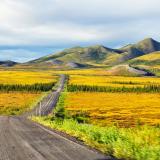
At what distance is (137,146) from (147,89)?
170198 millimetres

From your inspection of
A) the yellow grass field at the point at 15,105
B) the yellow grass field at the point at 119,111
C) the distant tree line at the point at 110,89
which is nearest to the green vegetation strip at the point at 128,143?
the yellow grass field at the point at 119,111

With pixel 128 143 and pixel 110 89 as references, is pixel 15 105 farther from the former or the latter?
pixel 128 143

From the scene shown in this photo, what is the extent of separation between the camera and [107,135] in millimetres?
26688

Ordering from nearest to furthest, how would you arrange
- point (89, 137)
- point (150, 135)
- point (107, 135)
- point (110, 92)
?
point (150, 135)
point (107, 135)
point (89, 137)
point (110, 92)

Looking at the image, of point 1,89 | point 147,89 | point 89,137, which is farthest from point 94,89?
point 89,137

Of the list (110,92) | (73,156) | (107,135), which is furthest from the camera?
(110,92)

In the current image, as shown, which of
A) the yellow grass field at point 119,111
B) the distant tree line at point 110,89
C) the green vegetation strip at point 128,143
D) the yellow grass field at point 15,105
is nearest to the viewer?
the green vegetation strip at point 128,143

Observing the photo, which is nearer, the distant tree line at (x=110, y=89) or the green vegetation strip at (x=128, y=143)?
the green vegetation strip at (x=128, y=143)

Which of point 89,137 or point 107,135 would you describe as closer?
point 107,135

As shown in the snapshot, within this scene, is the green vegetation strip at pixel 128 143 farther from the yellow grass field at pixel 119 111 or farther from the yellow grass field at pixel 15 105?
the yellow grass field at pixel 15 105

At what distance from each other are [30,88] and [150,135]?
16553cm

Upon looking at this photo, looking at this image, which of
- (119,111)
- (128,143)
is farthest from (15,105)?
(128,143)

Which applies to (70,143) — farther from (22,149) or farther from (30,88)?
(30,88)

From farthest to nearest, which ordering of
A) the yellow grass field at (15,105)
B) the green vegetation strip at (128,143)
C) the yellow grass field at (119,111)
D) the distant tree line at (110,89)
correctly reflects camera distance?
the distant tree line at (110,89) → the yellow grass field at (15,105) → the yellow grass field at (119,111) → the green vegetation strip at (128,143)
